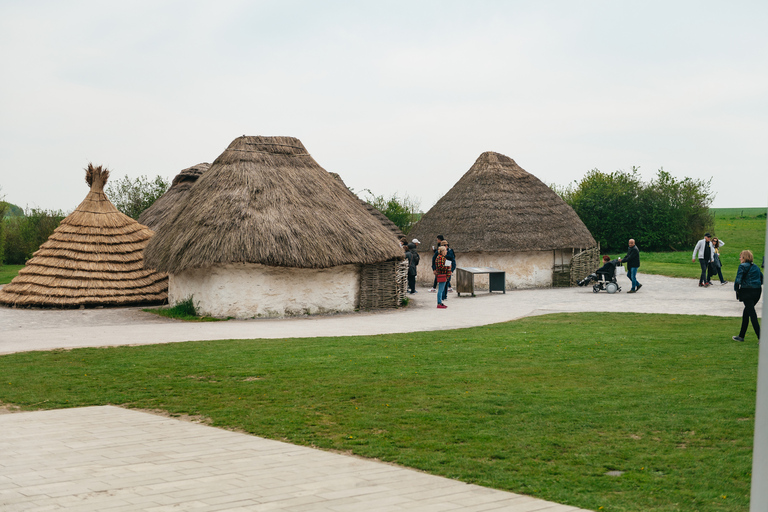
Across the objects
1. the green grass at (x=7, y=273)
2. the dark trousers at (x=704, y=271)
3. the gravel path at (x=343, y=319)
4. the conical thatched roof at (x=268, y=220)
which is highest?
the conical thatched roof at (x=268, y=220)

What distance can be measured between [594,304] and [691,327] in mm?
6128

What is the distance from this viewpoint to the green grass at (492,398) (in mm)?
5863

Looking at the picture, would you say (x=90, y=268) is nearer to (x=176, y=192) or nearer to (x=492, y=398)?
(x=176, y=192)

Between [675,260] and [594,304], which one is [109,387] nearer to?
[594,304]

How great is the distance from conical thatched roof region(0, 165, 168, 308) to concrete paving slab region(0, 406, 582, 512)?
16.0 meters

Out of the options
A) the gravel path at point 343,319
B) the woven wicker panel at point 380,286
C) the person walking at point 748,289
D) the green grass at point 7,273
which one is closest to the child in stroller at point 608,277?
the gravel path at point 343,319

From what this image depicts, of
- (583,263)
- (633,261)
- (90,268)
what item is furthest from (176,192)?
(633,261)

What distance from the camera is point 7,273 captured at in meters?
38.4

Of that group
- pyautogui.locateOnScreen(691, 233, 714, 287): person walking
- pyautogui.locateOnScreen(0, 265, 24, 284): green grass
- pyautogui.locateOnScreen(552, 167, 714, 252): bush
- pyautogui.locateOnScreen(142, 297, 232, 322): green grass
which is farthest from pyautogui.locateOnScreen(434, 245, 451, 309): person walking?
pyautogui.locateOnScreen(552, 167, 714, 252): bush

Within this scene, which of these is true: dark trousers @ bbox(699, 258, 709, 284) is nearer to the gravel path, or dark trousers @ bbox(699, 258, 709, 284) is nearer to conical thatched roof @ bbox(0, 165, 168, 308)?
the gravel path

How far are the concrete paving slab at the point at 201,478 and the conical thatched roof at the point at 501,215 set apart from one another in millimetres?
23548

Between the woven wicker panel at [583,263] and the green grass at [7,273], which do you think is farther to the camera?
the green grass at [7,273]

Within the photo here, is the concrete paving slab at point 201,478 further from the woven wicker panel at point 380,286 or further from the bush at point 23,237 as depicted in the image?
the bush at point 23,237

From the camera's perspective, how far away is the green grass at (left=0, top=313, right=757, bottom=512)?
5863 mm
